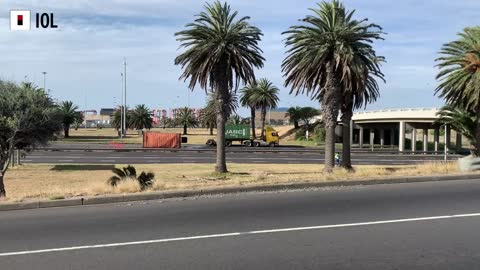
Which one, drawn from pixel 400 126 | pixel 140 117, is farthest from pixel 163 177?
pixel 140 117

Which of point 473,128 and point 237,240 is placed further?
point 473,128

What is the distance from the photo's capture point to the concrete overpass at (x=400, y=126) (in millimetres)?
76812

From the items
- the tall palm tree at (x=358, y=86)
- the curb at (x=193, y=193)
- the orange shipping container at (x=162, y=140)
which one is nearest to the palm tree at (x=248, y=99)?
the orange shipping container at (x=162, y=140)

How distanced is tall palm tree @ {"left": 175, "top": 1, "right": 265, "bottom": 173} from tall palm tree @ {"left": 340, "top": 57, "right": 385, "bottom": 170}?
5606 millimetres

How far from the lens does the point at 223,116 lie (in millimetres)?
30781

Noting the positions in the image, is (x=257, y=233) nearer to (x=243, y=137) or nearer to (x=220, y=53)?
(x=220, y=53)

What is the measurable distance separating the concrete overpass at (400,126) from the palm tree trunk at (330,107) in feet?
121

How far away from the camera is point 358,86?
1028 inches

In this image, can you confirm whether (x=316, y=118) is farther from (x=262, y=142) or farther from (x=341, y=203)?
(x=341, y=203)

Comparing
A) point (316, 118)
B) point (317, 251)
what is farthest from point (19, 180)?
point (316, 118)

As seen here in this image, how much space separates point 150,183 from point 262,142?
221ft

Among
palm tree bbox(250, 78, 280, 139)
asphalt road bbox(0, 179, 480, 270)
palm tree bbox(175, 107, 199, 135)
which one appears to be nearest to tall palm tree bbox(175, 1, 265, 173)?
asphalt road bbox(0, 179, 480, 270)

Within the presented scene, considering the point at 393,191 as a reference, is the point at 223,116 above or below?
above

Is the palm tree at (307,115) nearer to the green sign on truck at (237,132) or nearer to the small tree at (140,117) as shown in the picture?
the green sign on truck at (237,132)
